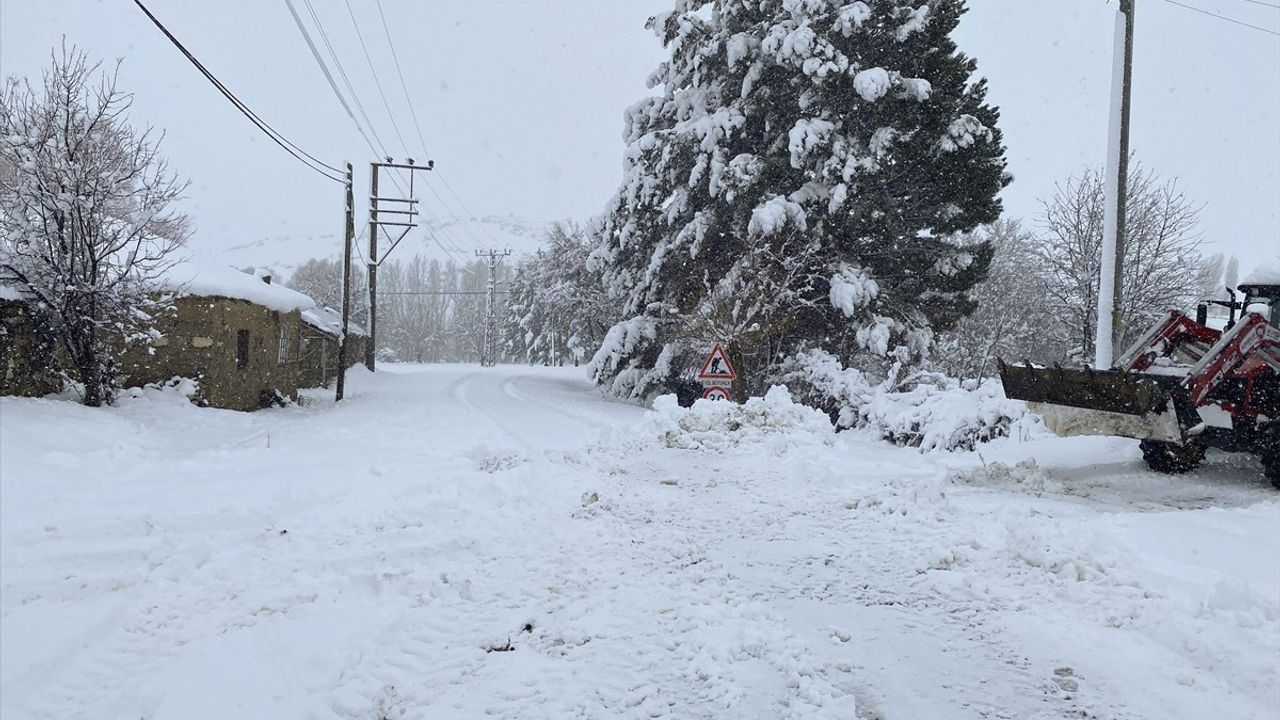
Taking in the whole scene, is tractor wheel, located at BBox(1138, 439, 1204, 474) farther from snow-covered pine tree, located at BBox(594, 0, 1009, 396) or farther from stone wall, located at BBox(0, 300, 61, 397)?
stone wall, located at BBox(0, 300, 61, 397)

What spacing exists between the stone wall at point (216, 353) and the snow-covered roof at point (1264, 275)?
18.8m

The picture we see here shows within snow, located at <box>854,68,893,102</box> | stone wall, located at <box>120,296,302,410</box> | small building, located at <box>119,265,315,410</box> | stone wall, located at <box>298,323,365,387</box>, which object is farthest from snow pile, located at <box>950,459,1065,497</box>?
stone wall, located at <box>298,323,365,387</box>

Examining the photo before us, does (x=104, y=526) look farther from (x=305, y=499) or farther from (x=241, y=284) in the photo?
(x=241, y=284)

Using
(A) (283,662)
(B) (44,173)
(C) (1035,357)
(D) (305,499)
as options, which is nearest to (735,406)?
(D) (305,499)

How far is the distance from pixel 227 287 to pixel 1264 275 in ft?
63.5

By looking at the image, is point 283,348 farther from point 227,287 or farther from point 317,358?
point 317,358

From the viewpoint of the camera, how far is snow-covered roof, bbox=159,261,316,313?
14906 mm

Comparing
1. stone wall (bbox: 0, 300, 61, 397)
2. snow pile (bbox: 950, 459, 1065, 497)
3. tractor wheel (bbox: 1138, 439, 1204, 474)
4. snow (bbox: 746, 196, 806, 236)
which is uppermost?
snow (bbox: 746, 196, 806, 236)

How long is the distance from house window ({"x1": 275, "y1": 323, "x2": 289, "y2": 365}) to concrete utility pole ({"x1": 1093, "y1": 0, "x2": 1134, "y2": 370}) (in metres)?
19.2

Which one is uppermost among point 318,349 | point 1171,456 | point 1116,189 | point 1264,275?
point 1116,189

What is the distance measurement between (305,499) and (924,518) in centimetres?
→ 593

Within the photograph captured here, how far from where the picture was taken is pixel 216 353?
15.7m

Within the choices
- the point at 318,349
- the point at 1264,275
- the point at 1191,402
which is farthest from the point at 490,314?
the point at 1191,402

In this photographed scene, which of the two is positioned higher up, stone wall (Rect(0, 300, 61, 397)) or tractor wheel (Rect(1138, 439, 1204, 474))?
stone wall (Rect(0, 300, 61, 397))
